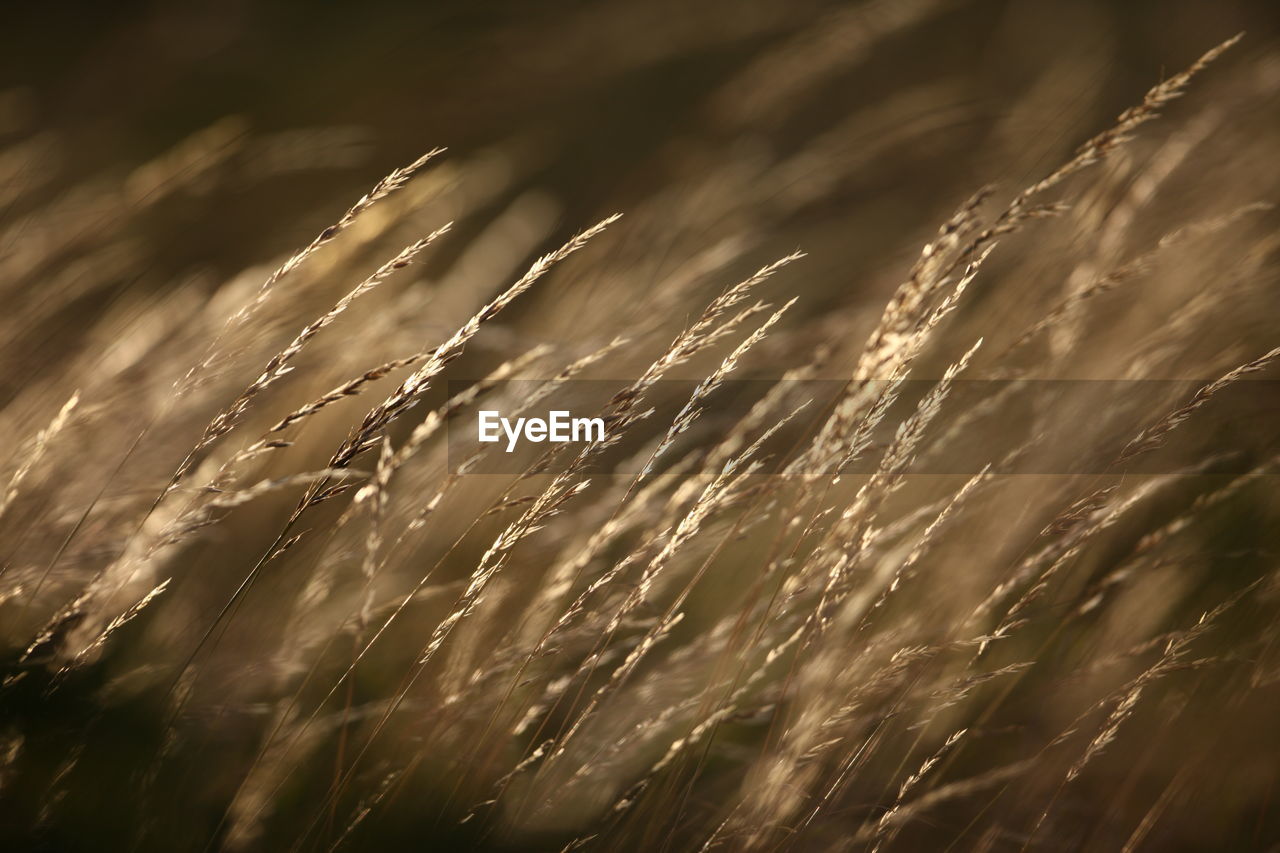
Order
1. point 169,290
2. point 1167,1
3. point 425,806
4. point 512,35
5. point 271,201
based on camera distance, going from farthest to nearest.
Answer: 1. point 1167,1
2. point 512,35
3. point 271,201
4. point 169,290
5. point 425,806

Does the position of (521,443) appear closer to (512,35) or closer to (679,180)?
(679,180)

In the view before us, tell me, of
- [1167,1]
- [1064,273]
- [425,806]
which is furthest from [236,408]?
[1167,1]

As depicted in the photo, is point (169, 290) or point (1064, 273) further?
point (169, 290)

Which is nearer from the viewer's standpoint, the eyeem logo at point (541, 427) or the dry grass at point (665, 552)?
the dry grass at point (665, 552)

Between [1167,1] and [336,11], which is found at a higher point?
[336,11]

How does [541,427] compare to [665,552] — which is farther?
[541,427]

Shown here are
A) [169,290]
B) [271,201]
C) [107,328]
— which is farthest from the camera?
[271,201]

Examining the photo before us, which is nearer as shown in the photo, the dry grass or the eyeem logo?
the dry grass

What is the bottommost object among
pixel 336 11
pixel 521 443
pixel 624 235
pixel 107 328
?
pixel 521 443
